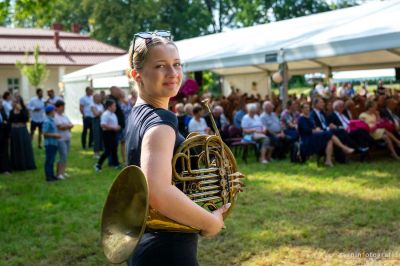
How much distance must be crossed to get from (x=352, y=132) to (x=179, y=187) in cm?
877

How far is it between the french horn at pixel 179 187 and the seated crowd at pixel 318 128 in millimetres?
7819

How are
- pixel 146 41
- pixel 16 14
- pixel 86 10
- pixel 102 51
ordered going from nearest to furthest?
1. pixel 146 41
2. pixel 16 14
3. pixel 102 51
4. pixel 86 10

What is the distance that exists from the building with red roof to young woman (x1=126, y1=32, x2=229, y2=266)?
34.9 meters

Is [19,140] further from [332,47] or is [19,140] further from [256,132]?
[332,47]

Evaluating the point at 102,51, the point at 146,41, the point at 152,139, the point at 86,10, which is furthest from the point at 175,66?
the point at 86,10

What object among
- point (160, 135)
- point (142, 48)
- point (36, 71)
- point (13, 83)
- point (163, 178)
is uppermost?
point (36, 71)

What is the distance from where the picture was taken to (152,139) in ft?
5.54

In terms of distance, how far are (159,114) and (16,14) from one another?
1267 centimetres

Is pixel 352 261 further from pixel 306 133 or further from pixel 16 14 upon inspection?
pixel 16 14

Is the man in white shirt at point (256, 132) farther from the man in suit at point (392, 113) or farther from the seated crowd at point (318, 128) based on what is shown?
the man in suit at point (392, 113)

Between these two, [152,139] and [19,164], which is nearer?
[152,139]

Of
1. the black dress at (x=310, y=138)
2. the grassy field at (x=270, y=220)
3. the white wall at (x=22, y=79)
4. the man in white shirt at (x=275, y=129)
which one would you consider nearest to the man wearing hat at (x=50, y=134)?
the grassy field at (x=270, y=220)

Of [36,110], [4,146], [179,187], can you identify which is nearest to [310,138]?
[4,146]

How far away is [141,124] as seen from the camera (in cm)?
182
